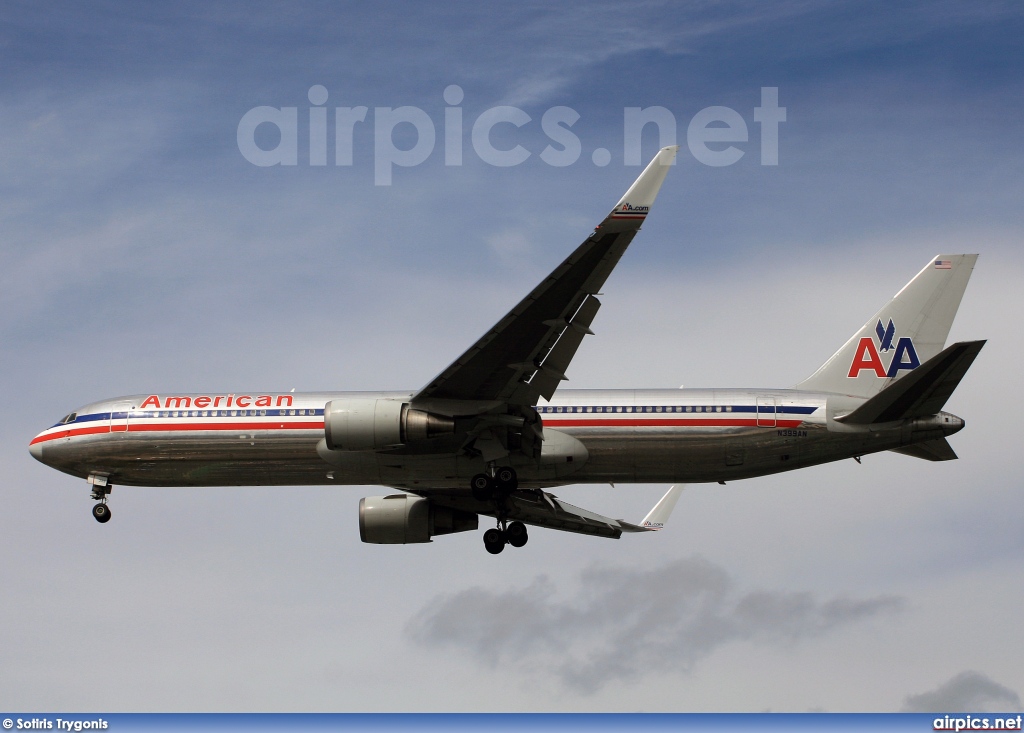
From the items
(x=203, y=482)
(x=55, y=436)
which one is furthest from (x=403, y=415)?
(x=55, y=436)

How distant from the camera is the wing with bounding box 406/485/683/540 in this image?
40.8 metres

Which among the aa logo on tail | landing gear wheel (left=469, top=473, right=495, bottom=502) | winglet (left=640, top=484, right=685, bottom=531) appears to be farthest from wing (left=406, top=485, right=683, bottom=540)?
the aa logo on tail

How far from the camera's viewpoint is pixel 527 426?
35000 mm

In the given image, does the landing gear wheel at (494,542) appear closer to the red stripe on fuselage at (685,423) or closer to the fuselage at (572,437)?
the fuselage at (572,437)

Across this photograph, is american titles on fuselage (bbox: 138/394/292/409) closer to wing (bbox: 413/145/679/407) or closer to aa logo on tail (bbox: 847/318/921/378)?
wing (bbox: 413/145/679/407)

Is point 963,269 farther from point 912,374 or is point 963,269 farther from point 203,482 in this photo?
point 203,482

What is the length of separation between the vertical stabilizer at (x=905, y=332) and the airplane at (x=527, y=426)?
0.04m

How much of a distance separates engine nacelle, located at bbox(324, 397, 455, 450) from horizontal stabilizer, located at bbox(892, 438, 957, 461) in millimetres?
13211

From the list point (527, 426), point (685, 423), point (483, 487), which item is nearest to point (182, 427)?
point (483, 487)

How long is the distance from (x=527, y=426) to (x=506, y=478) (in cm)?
171

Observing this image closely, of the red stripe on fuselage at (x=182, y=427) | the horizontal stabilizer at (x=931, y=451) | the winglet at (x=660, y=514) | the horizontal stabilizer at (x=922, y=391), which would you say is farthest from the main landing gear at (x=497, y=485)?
the horizontal stabilizer at (x=931, y=451)

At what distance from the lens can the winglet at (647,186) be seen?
27.9 m

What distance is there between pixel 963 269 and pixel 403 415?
59.5 ft

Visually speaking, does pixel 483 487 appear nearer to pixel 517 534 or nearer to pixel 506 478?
pixel 506 478
